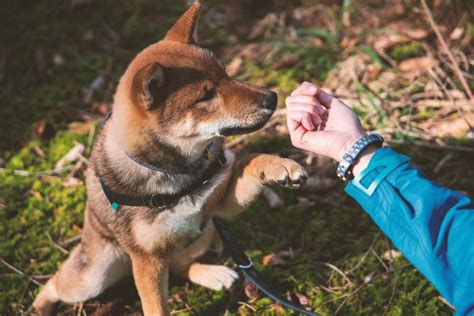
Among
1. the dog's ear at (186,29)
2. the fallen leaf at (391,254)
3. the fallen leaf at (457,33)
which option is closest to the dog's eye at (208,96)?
the dog's ear at (186,29)

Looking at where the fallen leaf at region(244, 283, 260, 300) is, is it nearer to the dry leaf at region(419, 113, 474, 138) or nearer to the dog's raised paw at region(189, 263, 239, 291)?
the dog's raised paw at region(189, 263, 239, 291)

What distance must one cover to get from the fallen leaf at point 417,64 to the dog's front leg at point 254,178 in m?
2.55

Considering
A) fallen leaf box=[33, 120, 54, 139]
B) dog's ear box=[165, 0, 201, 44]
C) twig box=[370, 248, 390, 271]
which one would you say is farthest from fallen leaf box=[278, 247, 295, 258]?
fallen leaf box=[33, 120, 54, 139]

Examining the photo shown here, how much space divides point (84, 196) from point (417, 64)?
11.5 ft

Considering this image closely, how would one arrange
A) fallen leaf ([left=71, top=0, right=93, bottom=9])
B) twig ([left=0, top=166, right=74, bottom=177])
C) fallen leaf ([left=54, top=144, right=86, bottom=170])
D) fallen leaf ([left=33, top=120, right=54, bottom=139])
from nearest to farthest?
twig ([left=0, top=166, right=74, bottom=177]), fallen leaf ([left=54, top=144, right=86, bottom=170]), fallen leaf ([left=33, top=120, right=54, bottom=139]), fallen leaf ([left=71, top=0, right=93, bottom=9])

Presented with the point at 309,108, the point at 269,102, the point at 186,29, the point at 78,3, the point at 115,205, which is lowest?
the point at 115,205

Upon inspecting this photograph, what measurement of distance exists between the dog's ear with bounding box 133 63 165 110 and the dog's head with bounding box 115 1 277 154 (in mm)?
13

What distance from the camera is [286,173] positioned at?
262 cm

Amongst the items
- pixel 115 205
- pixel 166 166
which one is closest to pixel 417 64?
pixel 166 166

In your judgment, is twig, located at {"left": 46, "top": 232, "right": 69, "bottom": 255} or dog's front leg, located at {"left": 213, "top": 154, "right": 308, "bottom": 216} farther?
twig, located at {"left": 46, "top": 232, "right": 69, "bottom": 255}

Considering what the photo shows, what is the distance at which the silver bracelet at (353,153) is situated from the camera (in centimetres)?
215

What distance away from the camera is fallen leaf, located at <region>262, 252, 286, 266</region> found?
3482mm

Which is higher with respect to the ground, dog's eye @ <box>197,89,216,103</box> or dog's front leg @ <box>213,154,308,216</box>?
dog's eye @ <box>197,89,216,103</box>

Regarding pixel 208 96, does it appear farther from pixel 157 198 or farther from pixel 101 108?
pixel 101 108
